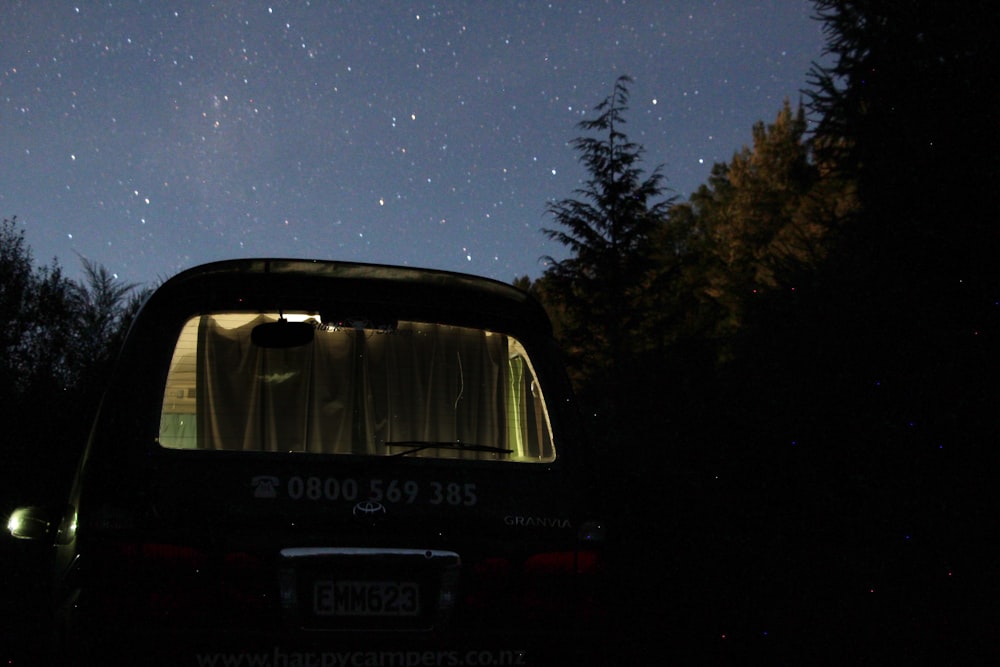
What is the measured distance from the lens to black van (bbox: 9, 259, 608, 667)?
282cm

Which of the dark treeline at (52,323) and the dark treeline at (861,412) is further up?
the dark treeline at (52,323)

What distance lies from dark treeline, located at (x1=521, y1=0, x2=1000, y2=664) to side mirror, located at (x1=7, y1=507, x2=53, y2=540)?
13.7ft

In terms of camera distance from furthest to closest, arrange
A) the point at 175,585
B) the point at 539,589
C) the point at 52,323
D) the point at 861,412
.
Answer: the point at 52,323, the point at 861,412, the point at 539,589, the point at 175,585

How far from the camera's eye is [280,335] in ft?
10.6

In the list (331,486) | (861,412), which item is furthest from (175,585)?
(861,412)

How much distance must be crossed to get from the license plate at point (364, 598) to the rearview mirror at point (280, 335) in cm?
80

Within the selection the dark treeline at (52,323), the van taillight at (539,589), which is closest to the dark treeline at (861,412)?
the van taillight at (539,589)

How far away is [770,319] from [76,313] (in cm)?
4441

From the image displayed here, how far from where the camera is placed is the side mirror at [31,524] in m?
3.54

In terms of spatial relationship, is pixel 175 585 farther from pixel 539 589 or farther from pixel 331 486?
pixel 539 589

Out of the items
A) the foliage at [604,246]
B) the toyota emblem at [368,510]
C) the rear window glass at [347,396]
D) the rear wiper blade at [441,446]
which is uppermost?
the foliage at [604,246]

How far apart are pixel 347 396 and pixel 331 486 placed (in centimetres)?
39

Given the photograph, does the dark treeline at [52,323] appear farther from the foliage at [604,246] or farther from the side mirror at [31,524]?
the side mirror at [31,524]

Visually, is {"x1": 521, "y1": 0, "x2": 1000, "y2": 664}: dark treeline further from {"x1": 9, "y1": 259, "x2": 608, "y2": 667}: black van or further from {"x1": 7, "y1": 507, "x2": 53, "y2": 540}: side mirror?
{"x1": 7, "y1": 507, "x2": 53, "y2": 540}: side mirror
